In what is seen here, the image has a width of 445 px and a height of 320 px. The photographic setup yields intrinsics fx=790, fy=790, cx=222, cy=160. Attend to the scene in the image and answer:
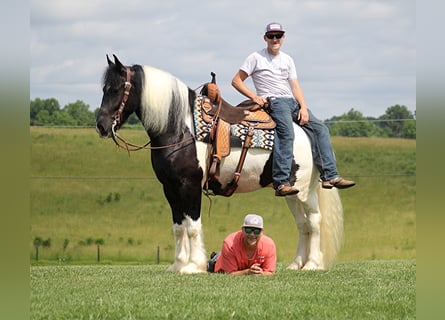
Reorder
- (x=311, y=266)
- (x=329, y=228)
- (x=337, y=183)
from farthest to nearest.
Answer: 1. (x=329, y=228)
2. (x=311, y=266)
3. (x=337, y=183)

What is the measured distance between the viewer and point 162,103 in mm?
9031

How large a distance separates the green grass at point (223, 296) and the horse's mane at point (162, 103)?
1.72 m

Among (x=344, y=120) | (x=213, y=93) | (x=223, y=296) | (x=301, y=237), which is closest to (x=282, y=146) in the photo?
(x=213, y=93)

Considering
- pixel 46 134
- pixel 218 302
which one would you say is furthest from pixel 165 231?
pixel 218 302

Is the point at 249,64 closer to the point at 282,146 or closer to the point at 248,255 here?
the point at 282,146

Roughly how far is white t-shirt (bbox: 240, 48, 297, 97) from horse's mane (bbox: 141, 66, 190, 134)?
3.28 ft

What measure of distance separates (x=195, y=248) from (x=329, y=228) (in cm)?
206

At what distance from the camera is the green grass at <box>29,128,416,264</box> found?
30.0 metres

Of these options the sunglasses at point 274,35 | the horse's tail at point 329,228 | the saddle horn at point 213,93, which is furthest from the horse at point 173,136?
the horse's tail at point 329,228

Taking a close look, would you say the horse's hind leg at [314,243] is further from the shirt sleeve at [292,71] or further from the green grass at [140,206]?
the green grass at [140,206]

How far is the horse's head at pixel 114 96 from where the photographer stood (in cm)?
895

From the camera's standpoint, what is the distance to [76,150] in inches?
1380

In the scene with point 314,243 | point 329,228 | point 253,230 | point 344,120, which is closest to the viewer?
point 253,230
